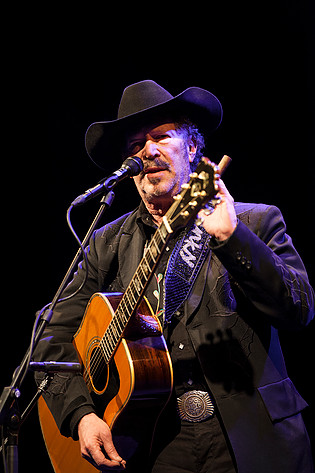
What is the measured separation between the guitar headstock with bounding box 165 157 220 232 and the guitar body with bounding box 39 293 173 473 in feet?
1.69

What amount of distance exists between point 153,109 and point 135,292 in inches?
45.8

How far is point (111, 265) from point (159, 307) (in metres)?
0.54

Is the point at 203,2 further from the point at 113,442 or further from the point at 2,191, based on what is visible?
the point at 113,442

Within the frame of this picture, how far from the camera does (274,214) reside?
2.39m

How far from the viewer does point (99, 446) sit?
7.25 ft

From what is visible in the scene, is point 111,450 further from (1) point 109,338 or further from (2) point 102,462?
(1) point 109,338

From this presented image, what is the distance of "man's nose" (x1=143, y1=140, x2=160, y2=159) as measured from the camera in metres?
2.74

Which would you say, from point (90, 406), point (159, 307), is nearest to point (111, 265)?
point (159, 307)

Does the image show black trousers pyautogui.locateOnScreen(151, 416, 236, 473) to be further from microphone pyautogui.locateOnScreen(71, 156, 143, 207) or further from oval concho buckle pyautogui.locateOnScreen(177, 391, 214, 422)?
microphone pyautogui.locateOnScreen(71, 156, 143, 207)

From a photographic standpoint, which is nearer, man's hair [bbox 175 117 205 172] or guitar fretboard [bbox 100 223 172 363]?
guitar fretboard [bbox 100 223 172 363]

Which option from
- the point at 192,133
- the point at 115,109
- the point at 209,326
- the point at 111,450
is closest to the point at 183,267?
the point at 209,326

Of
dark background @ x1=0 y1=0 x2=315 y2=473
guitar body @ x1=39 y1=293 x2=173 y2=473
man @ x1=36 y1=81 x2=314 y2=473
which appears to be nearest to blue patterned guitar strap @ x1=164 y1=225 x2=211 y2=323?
man @ x1=36 y1=81 x2=314 y2=473

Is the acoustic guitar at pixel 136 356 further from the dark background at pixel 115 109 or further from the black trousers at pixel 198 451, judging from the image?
the dark background at pixel 115 109

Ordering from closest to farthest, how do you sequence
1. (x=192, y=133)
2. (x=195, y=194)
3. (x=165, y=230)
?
(x=195, y=194) < (x=165, y=230) < (x=192, y=133)
